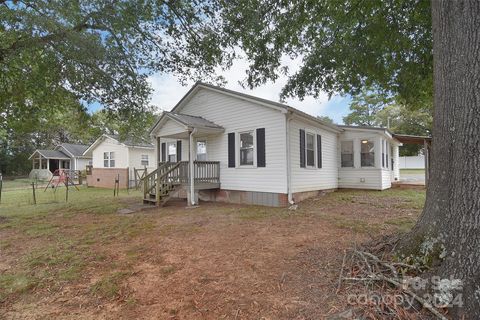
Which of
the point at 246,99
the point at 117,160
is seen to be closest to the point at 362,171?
the point at 246,99

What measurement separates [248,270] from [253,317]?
1.14 m

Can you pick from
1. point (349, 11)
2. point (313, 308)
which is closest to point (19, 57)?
point (349, 11)

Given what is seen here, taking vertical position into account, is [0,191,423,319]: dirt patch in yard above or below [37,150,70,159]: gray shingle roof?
below

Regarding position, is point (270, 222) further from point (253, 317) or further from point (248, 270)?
point (253, 317)

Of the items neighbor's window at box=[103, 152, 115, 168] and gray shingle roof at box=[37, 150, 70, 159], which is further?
gray shingle roof at box=[37, 150, 70, 159]

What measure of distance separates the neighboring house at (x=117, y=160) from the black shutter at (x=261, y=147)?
1177 centimetres

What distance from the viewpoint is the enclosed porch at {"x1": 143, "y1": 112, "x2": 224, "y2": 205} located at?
9.92m

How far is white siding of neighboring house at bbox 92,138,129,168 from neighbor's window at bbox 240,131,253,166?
513 inches

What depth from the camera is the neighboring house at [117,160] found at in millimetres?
19916

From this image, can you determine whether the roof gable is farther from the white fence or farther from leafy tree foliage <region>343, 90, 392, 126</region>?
leafy tree foliage <region>343, 90, 392, 126</region>

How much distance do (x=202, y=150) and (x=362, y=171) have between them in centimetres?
816

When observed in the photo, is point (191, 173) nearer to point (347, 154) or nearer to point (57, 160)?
point (347, 154)

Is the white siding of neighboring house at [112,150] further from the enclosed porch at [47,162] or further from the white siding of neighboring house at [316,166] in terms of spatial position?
the white siding of neighboring house at [316,166]

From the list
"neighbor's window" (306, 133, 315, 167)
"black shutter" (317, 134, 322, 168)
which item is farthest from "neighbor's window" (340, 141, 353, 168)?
"neighbor's window" (306, 133, 315, 167)
